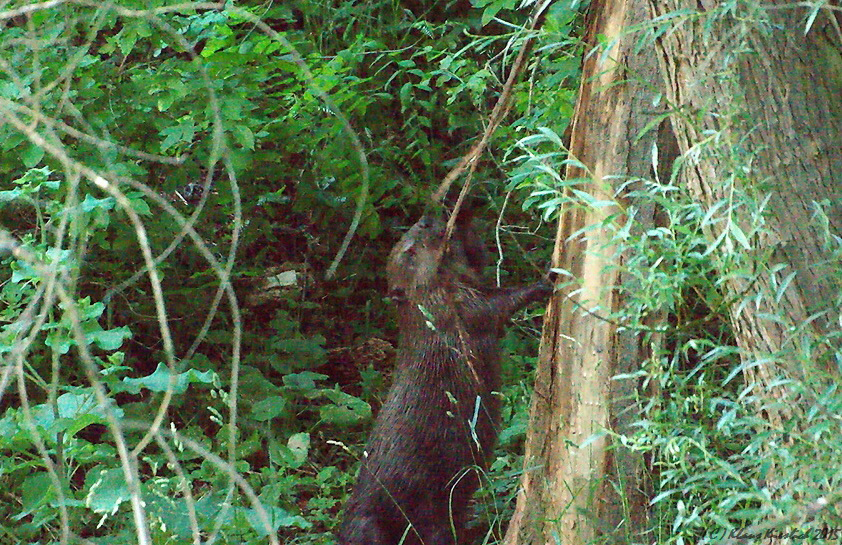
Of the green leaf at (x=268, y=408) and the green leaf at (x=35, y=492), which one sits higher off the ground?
the green leaf at (x=35, y=492)

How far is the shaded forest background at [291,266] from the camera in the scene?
2.34 metres

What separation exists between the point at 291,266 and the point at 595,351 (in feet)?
11.7

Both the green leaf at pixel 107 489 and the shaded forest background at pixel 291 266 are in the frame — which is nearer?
the shaded forest background at pixel 291 266

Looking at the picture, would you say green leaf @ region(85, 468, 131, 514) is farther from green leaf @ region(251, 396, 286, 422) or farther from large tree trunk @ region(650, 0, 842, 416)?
large tree trunk @ region(650, 0, 842, 416)

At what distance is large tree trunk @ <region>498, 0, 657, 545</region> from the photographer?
3195 millimetres

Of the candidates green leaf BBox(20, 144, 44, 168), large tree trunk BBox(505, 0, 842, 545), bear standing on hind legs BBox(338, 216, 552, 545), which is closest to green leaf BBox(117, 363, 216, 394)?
green leaf BBox(20, 144, 44, 168)

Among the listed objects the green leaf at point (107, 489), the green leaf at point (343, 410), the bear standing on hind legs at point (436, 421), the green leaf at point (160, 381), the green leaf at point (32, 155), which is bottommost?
the green leaf at point (343, 410)

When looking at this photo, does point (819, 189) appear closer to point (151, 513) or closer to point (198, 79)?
point (151, 513)

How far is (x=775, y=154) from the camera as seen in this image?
2.33 metres

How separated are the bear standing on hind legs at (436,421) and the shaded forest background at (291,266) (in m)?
Answer: 0.31

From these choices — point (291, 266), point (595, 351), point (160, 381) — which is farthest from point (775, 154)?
point (291, 266)

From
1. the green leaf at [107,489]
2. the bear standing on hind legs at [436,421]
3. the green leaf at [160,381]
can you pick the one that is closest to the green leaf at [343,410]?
the bear standing on hind legs at [436,421]

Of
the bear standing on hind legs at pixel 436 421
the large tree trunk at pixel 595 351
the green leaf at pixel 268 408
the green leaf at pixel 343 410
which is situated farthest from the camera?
the green leaf at pixel 343 410

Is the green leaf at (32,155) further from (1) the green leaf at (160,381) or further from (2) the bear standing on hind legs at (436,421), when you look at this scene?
(2) the bear standing on hind legs at (436,421)
